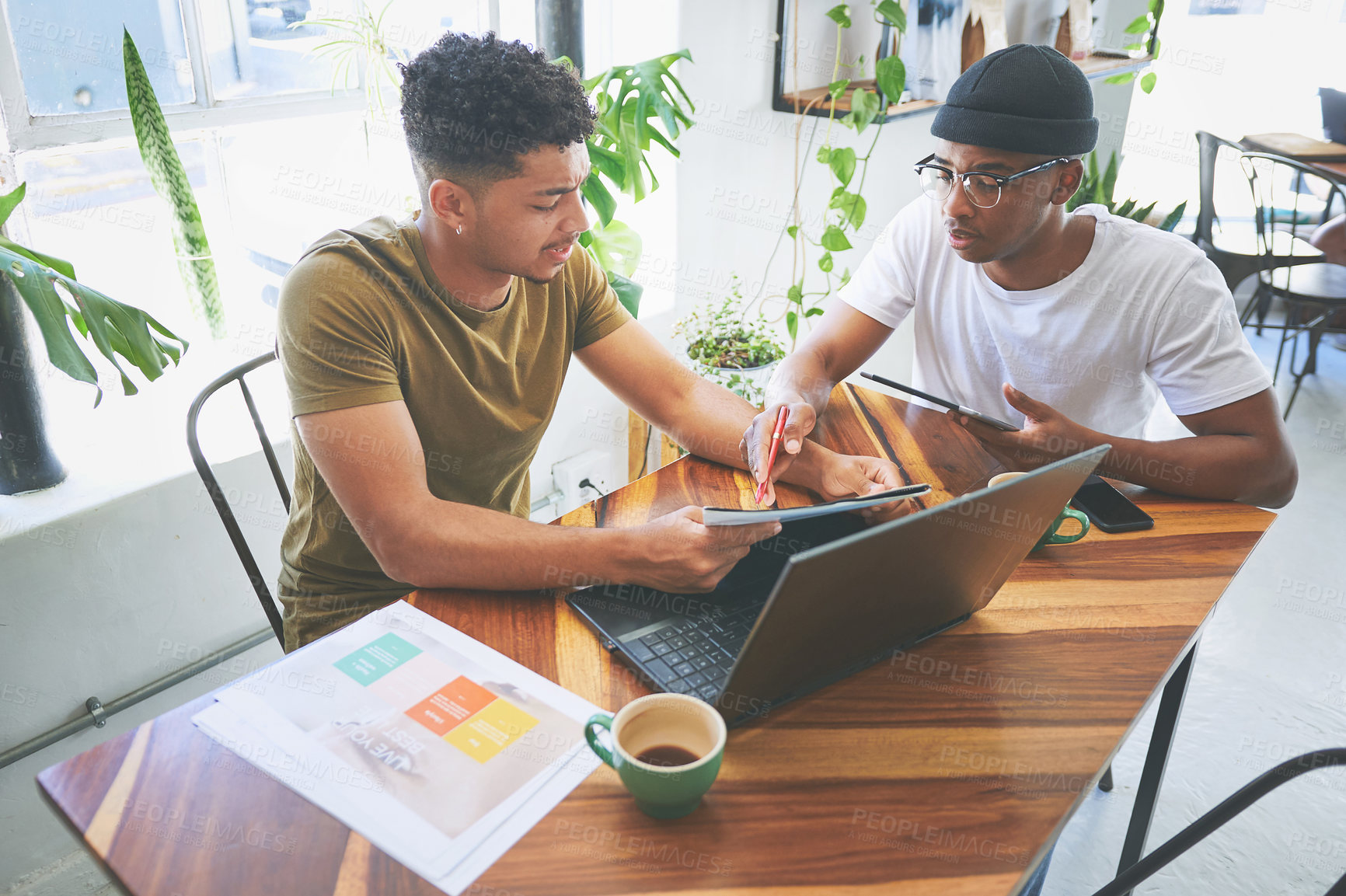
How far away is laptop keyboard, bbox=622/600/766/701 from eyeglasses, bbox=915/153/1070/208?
85 cm

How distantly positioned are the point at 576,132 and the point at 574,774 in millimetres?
856

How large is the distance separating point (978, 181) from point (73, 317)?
1.40 m

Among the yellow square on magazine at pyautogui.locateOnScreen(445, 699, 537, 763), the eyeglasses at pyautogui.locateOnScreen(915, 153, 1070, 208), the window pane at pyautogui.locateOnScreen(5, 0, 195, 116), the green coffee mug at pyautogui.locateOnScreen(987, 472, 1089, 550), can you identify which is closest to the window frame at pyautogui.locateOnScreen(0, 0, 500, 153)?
the window pane at pyautogui.locateOnScreen(5, 0, 195, 116)

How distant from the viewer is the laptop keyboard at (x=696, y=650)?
2.98 feet

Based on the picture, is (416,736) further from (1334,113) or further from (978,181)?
(1334,113)

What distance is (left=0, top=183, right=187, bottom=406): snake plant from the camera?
1234 mm

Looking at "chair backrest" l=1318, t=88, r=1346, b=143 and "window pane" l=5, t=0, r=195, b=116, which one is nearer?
"window pane" l=5, t=0, r=195, b=116

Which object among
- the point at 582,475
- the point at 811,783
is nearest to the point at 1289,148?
the point at 582,475

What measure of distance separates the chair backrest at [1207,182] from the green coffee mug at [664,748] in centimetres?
362

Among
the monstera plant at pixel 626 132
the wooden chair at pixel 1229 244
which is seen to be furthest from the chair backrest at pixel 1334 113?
the monstera plant at pixel 626 132

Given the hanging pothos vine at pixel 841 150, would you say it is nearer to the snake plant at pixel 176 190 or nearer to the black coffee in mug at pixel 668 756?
the snake plant at pixel 176 190

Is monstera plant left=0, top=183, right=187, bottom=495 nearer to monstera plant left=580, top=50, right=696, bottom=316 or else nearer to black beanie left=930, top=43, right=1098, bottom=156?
monstera plant left=580, top=50, right=696, bottom=316

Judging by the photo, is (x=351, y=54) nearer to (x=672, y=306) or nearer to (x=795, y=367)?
(x=672, y=306)

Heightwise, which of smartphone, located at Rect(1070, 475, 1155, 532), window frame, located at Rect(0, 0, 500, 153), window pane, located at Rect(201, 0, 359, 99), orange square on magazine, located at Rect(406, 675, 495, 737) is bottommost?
smartphone, located at Rect(1070, 475, 1155, 532)
